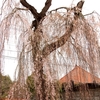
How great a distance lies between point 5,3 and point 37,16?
0.40m

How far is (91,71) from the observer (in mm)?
2525

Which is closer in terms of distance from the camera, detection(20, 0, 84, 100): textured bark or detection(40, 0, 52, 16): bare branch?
detection(20, 0, 84, 100): textured bark

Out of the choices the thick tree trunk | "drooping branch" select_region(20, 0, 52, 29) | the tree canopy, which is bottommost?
the thick tree trunk

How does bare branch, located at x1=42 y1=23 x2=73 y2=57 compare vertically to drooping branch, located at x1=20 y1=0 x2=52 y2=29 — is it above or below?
below

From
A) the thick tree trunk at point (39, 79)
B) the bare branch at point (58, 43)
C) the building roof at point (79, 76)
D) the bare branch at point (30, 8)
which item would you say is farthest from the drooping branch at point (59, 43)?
Result: the bare branch at point (30, 8)

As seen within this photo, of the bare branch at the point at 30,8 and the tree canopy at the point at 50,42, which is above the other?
the bare branch at the point at 30,8

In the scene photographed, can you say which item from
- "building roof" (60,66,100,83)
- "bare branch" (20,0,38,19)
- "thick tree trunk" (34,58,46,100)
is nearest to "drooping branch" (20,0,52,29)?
"bare branch" (20,0,38,19)

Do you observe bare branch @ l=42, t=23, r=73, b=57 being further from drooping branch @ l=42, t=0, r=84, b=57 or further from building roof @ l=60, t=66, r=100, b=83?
building roof @ l=60, t=66, r=100, b=83

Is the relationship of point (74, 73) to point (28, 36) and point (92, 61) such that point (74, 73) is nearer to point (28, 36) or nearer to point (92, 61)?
point (92, 61)

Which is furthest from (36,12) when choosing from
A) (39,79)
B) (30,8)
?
(39,79)

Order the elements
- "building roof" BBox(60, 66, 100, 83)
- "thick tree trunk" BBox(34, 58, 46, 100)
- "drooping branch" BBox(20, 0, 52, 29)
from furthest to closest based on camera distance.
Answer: "drooping branch" BBox(20, 0, 52, 29) → "building roof" BBox(60, 66, 100, 83) → "thick tree trunk" BBox(34, 58, 46, 100)

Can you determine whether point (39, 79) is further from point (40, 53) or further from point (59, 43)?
point (59, 43)

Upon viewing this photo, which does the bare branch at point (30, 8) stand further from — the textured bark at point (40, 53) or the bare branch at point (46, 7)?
the textured bark at point (40, 53)

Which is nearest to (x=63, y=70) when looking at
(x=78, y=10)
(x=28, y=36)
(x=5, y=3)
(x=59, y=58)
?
(x=59, y=58)
